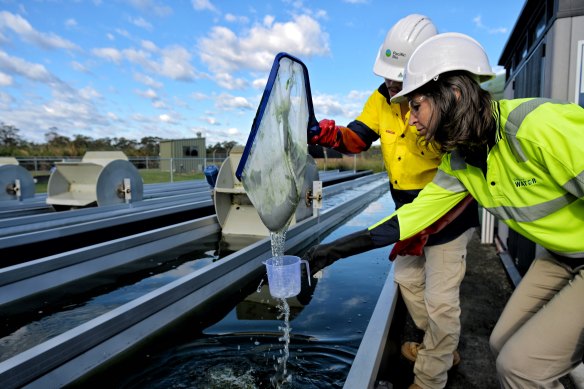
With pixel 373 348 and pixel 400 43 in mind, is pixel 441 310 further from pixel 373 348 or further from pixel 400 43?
pixel 400 43

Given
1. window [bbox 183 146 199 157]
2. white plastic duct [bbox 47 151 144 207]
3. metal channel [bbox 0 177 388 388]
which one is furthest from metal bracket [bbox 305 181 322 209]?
window [bbox 183 146 199 157]

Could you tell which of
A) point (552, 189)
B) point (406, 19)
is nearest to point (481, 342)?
point (552, 189)

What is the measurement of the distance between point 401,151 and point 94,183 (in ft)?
27.0

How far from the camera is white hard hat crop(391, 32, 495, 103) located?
1.74 m

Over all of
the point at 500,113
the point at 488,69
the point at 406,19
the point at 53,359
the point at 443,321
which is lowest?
the point at 53,359

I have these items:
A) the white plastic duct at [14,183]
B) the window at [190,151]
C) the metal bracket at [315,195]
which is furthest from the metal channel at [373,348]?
the window at [190,151]

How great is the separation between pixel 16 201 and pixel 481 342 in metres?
10.2

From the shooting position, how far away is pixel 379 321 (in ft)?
8.31

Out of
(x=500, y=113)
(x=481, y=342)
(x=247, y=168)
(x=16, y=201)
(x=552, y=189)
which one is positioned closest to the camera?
(x=552, y=189)

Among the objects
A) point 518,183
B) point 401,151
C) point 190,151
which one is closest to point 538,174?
point 518,183

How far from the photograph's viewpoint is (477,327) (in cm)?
319

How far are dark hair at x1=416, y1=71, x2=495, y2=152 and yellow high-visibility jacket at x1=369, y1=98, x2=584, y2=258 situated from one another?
7cm

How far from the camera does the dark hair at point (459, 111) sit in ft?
5.43

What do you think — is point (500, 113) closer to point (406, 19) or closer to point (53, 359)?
point (406, 19)
